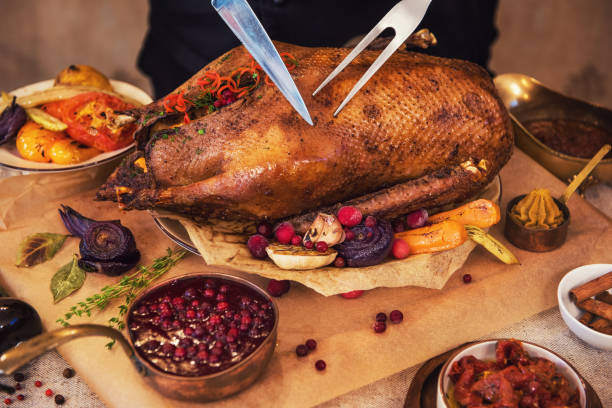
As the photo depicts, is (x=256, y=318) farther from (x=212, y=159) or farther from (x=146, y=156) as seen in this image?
(x=146, y=156)

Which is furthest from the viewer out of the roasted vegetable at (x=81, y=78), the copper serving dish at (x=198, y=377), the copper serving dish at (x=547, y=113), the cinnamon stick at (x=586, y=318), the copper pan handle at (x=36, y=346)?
the roasted vegetable at (x=81, y=78)

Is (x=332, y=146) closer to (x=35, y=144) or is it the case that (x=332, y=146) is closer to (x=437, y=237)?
(x=437, y=237)

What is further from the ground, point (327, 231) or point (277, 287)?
point (327, 231)

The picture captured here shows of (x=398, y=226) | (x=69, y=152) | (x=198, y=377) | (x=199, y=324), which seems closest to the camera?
(x=198, y=377)

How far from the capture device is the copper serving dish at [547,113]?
2301 mm

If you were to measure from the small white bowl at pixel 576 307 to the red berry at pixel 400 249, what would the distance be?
476mm

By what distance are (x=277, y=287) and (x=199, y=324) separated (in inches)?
15.7

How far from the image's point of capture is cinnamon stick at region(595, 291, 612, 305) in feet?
5.75

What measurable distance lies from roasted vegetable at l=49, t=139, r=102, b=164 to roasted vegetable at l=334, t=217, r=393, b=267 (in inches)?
44.0

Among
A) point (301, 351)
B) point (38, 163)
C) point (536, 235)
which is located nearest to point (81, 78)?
point (38, 163)

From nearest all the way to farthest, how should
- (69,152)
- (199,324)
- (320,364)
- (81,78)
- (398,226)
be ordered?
(199,324), (320,364), (398,226), (69,152), (81,78)

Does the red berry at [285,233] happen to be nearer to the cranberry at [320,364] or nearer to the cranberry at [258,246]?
the cranberry at [258,246]

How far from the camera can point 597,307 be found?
170 centimetres

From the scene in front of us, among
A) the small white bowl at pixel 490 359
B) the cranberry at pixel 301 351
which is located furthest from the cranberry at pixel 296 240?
the small white bowl at pixel 490 359
